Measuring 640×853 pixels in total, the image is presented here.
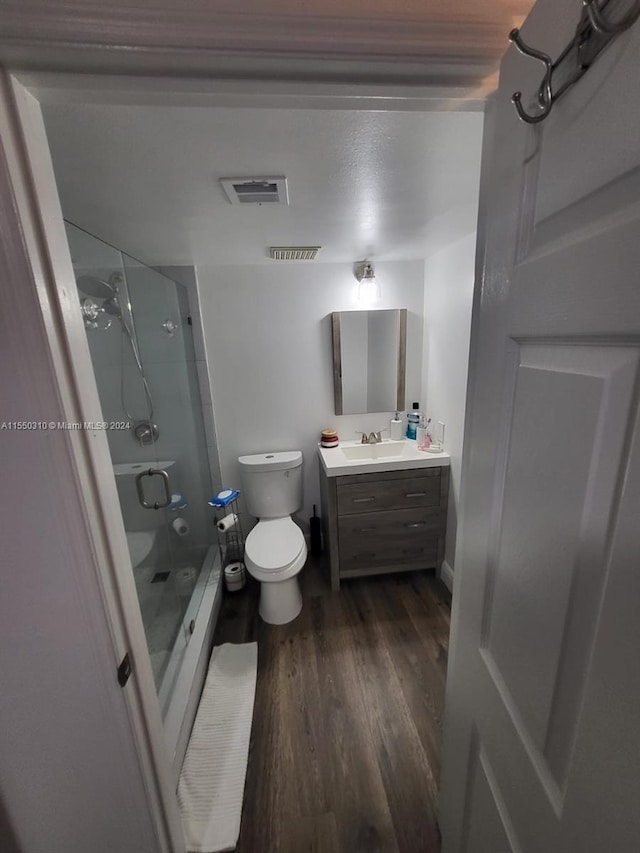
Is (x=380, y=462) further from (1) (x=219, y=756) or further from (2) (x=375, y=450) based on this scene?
(1) (x=219, y=756)

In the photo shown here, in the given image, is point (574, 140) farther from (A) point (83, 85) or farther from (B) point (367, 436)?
(B) point (367, 436)

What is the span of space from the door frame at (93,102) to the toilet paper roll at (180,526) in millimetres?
1185

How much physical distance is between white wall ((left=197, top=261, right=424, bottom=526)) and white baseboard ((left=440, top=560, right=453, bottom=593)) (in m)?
1.03

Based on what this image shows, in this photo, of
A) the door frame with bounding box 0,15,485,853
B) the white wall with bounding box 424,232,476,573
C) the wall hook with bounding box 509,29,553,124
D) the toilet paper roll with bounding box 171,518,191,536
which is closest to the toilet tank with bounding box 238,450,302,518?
the toilet paper roll with bounding box 171,518,191,536

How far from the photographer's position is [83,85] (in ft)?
1.53

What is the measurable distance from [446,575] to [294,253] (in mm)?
2153

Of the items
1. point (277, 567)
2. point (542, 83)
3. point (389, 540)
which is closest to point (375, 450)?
point (389, 540)

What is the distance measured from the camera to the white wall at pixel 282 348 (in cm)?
199

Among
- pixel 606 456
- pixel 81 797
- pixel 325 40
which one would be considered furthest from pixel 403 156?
pixel 81 797

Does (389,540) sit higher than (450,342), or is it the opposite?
(450,342)

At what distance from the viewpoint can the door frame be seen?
0.45 meters

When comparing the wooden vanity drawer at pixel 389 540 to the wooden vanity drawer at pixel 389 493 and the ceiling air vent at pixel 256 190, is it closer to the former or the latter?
the wooden vanity drawer at pixel 389 493

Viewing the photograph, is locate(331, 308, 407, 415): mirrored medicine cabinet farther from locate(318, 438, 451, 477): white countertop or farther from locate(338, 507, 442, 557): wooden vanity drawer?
locate(338, 507, 442, 557): wooden vanity drawer

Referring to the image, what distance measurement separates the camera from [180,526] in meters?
1.81
